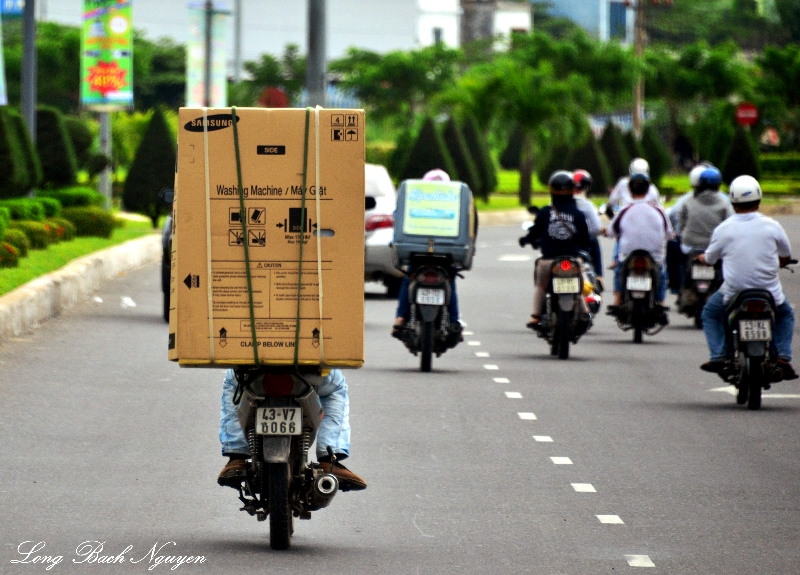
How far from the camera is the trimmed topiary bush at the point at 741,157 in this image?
5700 cm

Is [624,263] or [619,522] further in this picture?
[624,263]

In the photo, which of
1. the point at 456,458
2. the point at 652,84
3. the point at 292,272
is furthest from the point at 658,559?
the point at 652,84

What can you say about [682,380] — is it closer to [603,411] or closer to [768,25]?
[603,411]

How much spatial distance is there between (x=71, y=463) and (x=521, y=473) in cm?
255

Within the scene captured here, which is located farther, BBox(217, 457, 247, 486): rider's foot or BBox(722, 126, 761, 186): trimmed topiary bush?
BBox(722, 126, 761, 186): trimmed topiary bush

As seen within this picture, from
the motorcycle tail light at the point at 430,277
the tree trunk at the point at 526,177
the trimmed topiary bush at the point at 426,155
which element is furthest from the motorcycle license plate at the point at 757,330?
the tree trunk at the point at 526,177

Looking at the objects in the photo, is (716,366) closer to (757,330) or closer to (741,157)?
(757,330)

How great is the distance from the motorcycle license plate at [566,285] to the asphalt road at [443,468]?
2.22 feet

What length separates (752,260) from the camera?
11.9 m

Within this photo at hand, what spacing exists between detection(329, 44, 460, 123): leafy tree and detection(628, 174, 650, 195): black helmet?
62.4 metres

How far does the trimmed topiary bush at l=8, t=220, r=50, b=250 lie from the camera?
2245 cm

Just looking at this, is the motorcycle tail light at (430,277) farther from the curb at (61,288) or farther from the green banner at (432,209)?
the curb at (61,288)

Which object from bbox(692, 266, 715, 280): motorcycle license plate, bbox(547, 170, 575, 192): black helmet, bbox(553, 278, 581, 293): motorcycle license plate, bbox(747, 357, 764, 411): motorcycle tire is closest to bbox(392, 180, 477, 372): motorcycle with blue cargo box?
bbox(553, 278, 581, 293): motorcycle license plate

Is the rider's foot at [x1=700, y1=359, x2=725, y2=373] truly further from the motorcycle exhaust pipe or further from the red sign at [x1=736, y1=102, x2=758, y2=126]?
the red sign at [x1=736, y1=102, x2=758, y2=126]
